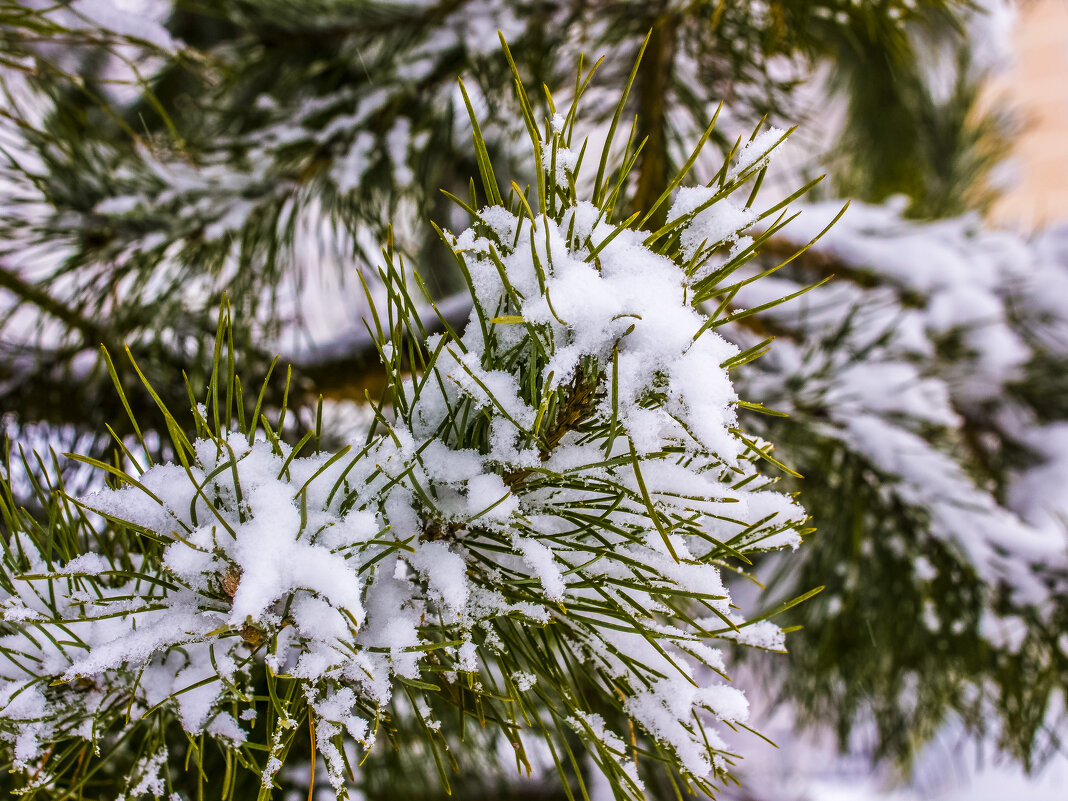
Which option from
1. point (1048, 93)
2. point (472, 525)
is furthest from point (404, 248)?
point (1048, 93)

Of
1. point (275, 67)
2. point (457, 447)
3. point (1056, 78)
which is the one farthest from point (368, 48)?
point (1056, 78)

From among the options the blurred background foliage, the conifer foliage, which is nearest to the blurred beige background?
the blurred background foliage

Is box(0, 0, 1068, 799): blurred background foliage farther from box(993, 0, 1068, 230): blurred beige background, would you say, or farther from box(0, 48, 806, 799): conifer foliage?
box(993, 0, 1068, 230): blurred beige background

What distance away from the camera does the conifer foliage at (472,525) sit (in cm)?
23

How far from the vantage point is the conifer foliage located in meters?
0.23

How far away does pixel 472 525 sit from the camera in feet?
0.91

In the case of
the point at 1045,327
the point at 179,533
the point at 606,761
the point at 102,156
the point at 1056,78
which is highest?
the point at 1056,78

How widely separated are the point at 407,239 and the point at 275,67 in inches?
9.7

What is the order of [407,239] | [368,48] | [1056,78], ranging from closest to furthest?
1. [368,48]
2. [407,239]
3. [1056,78]

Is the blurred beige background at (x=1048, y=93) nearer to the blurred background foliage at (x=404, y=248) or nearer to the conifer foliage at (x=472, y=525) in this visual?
the blurred background foliage at (x=404, y=248)

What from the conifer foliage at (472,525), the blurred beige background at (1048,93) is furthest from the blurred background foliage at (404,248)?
the blurred beige background at (1048,93)

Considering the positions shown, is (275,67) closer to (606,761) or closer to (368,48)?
(368,48)

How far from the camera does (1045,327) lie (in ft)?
3.06

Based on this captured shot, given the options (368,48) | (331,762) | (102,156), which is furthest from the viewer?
(368,48)
